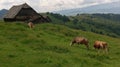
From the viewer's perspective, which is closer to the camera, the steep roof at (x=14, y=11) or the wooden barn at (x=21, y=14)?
the wooden barn at (x=21, y=14)

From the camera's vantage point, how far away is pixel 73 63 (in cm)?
2700

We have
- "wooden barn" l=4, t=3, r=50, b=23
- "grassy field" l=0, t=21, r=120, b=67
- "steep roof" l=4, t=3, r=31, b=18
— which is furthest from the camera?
"steep roof" l=4, t=3, r=31, b=18

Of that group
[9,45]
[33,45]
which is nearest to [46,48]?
[33,45]

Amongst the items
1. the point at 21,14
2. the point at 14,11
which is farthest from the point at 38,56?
the point at 14,11

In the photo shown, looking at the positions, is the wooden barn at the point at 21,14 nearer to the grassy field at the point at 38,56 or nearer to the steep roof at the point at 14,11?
the steep roof at the point at 14,11

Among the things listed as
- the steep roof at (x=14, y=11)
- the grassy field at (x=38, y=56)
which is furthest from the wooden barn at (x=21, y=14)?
the grassy field at (x=38, y=56)

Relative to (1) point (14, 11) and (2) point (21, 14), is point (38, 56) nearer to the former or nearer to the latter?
(2) point (21, 14)

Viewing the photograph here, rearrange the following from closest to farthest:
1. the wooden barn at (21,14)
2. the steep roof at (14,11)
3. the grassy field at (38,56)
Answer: the grassy field at (38,56), the wooden barn at (21,14), the steep roof at (14,11)

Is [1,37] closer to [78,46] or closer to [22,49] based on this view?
[22,49]

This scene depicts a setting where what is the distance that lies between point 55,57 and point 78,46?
11428mm

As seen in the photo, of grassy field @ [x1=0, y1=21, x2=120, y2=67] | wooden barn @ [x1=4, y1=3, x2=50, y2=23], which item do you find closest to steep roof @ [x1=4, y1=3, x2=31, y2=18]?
wooden barn @ [x1=4, y1=3, x2=50, y2=23]

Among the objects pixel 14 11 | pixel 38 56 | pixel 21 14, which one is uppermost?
pixel 14 11

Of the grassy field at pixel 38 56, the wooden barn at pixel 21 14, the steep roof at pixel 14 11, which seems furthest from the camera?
the steep roof at pixel 14 11

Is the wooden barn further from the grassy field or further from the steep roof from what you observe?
the grassy field
